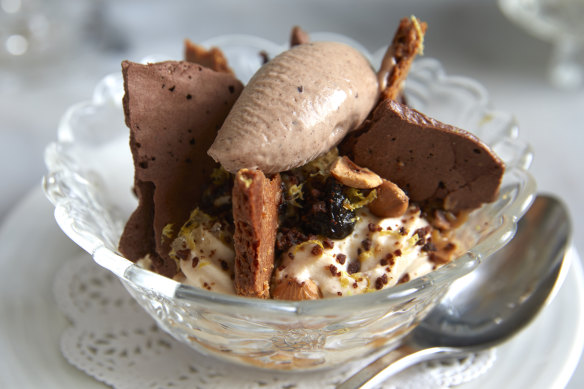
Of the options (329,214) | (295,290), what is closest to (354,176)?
(329,214)

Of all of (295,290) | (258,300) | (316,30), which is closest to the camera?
(258,300)

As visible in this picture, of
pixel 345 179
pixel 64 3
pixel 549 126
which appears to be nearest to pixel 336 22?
pixel 549 126

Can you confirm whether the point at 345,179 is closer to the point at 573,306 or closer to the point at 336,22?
the point at 573,306

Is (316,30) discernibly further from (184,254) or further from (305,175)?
(184,254)

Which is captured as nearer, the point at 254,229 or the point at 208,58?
the point at 254,229

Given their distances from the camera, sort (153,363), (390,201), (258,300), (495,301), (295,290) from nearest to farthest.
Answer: (258,300)
(295,290)
(390,201)
(153,363)
(495,301)

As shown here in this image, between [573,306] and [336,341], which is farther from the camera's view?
[573,306]

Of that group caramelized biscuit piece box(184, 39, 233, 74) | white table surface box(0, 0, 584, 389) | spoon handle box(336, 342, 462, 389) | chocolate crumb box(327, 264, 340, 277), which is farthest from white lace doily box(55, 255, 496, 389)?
white table surface box(0, 0, 584, 389)
